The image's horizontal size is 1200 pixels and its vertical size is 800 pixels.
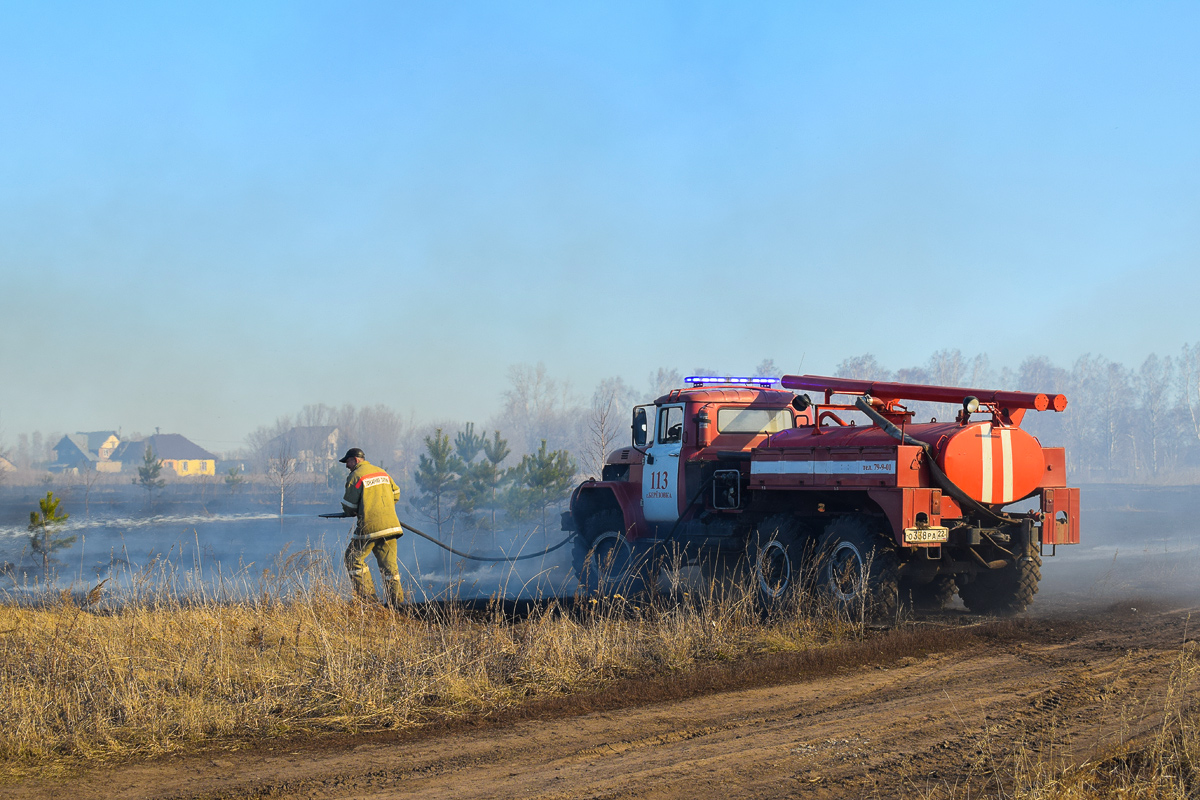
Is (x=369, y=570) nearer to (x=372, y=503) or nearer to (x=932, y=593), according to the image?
(x=372, y=503)

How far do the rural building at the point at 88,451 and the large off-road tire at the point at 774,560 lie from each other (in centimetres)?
12829

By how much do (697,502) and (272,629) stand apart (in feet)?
20.0

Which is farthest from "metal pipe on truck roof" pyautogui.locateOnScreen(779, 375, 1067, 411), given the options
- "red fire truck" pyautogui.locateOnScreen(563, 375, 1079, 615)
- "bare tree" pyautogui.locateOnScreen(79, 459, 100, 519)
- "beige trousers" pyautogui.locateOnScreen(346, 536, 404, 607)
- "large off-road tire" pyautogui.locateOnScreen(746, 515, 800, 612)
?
"bare tree" pyautogui.locateOnScreen(79, 459, 100, 519)

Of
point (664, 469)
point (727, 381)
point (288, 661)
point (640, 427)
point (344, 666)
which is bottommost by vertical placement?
point (288, 661)

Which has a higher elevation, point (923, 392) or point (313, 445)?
point (313, 445)

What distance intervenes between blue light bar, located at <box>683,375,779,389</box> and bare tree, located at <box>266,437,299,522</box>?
1406 inches

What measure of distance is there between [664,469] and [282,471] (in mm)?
40780

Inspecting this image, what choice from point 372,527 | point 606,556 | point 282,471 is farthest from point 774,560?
point 282,471

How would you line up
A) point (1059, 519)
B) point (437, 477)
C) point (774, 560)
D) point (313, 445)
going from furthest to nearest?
point (313, 445) → point (437, 477) → point (774, 560) → point (1059, 519)

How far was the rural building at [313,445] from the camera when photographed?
103812mm

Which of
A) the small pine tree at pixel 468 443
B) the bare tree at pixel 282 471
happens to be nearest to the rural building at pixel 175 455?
the bare tree at pixel 282 471

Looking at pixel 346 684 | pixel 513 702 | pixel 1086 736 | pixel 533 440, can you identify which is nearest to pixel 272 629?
pixel 346 684

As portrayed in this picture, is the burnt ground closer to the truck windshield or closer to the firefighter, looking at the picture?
the firefighter

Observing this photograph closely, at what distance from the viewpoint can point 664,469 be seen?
1299cm
